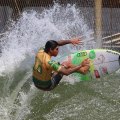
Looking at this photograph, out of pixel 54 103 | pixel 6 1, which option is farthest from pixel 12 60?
pixel 54 103

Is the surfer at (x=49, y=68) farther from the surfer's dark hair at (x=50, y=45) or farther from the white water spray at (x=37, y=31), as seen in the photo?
the white water spray at (x=37, y=31)

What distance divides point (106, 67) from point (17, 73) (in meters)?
2.90

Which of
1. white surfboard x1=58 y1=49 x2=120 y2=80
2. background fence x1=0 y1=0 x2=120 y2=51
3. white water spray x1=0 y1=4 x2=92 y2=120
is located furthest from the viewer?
white water spray x1=0 y1=4 x2=92 y2=120

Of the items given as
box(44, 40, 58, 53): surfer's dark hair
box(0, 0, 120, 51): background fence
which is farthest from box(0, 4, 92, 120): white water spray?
box(44, 40, 58, 53): surfer's dark hair

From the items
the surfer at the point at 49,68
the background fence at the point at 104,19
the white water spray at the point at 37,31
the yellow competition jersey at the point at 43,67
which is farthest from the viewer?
the white water spray at the point at 37,31

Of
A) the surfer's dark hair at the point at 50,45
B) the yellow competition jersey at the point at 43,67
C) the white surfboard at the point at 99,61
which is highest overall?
the surfer's dark hair at the point at 50,45

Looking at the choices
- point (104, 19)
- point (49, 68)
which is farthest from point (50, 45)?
point (104, 19)

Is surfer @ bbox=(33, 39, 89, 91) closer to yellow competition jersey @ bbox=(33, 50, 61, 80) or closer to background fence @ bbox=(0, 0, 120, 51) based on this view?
yellow competition jersey @ bbox=(33, 50, 61, 80)

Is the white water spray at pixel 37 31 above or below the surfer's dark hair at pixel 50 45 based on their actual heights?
Result: below

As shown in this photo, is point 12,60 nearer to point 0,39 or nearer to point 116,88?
point 0,39

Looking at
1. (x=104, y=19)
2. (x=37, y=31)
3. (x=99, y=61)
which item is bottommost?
(x=99, y=61)

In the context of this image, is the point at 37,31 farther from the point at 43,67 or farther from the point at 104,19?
the point at 43,67

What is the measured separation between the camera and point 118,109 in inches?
326

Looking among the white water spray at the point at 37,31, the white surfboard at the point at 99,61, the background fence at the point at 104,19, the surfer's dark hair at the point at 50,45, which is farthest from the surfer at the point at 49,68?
the background fence at the point at 104,19
